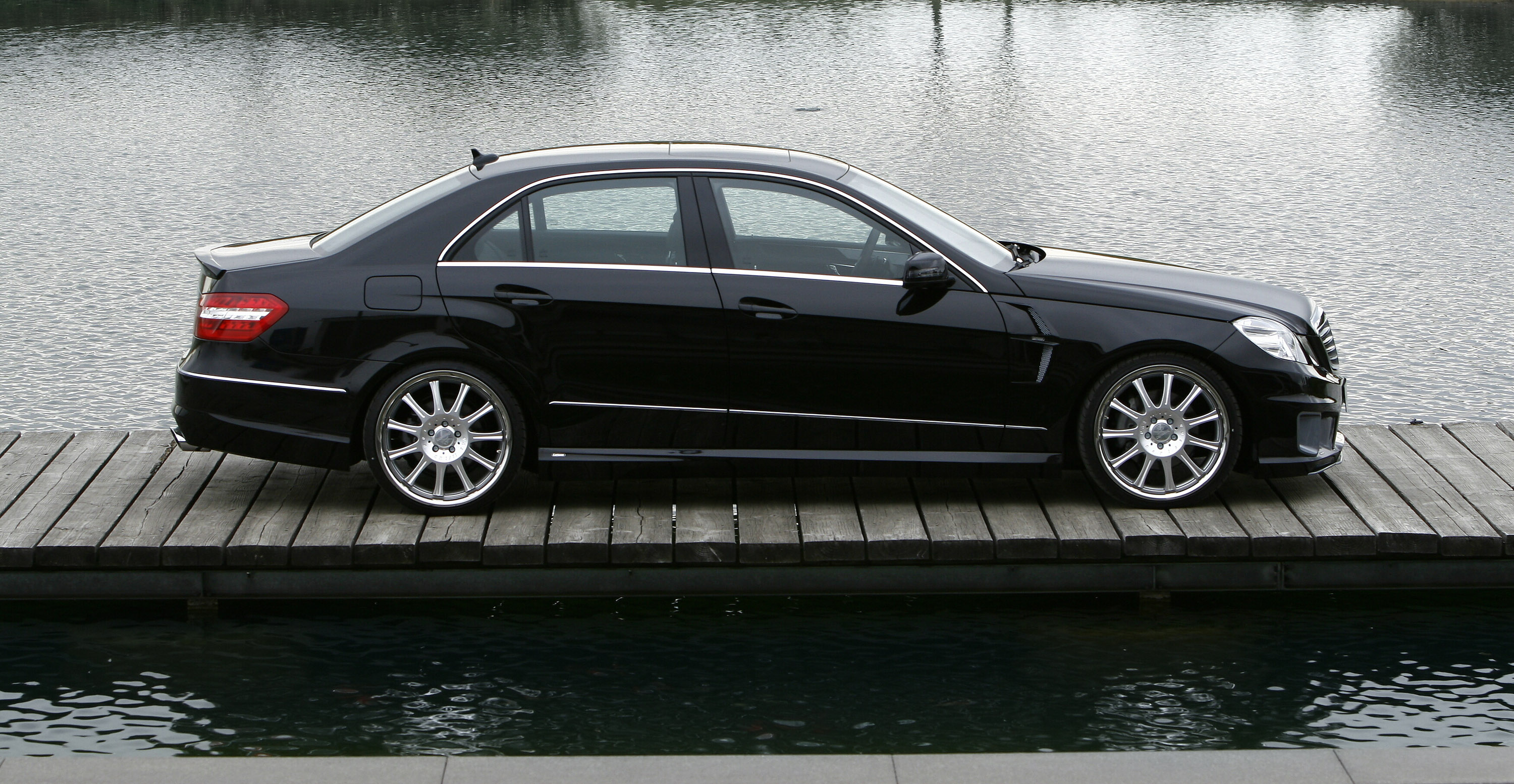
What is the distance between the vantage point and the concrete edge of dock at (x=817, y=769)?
14.9 ft

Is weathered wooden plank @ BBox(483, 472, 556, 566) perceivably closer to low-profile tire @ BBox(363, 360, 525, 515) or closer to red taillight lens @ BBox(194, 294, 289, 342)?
low-profile tire @ BBox(363, 360, 525, 515)

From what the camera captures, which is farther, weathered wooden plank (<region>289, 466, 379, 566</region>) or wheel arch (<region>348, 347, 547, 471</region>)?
wheel arch (<region>348, 347, 547, 471</region>)

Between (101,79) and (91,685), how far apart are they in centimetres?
1742

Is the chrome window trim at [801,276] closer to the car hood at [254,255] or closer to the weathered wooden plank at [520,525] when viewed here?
the weathered wooden plank at [520,525]

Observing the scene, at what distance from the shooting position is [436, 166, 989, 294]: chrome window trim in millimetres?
6426

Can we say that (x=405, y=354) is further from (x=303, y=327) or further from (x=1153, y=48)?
(x=1153, y=48)

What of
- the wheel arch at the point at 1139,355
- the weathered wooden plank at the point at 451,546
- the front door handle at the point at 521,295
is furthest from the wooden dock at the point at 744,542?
the front door handle at the point at 521,295

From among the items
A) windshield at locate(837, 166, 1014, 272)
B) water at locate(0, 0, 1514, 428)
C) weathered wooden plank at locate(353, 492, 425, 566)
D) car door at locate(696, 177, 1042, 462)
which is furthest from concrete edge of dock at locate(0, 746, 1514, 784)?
water at locate(0, 0, 1514, 428)

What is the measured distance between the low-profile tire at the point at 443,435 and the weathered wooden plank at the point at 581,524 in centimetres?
29

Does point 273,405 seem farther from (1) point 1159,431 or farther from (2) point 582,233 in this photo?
(1) point 1159,431

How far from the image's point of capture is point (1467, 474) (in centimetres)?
694

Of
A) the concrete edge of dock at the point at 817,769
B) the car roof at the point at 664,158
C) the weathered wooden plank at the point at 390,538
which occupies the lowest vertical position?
the concrete edge of dock at the point at 817,769

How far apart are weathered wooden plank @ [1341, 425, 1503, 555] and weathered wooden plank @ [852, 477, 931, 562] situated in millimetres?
1989

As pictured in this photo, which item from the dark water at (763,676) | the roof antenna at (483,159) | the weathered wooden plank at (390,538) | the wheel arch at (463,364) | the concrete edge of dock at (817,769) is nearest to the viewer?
the concrete edge of dock at (817,769)
